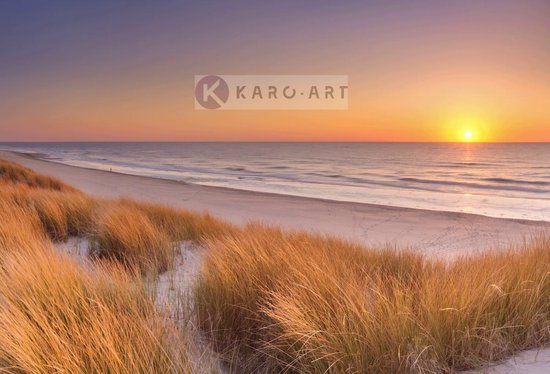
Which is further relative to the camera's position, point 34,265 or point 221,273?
point 221,273

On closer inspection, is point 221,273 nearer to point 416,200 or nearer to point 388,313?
point 388,313

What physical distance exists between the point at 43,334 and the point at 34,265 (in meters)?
0.96

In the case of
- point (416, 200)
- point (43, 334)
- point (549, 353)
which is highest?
point (43, 334)

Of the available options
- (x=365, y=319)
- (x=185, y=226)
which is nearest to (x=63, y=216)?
(x=185, y=226)

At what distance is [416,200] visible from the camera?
17.6 meters

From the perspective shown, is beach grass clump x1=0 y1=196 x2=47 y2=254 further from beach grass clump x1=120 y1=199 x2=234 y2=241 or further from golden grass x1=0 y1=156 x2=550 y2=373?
beach grass clump x1=120 y1=199 x2=234 y2=241

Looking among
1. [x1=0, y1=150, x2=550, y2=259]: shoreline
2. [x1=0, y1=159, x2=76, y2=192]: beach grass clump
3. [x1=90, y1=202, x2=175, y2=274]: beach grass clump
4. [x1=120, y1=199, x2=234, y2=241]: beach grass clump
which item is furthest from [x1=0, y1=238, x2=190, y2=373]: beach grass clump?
[x1=0, y1=159, x2=76, y2=192]: beach grass clump

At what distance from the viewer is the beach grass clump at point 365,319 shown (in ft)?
7.42

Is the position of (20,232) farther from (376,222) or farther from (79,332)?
(376,222)

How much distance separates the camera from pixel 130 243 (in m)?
5.07

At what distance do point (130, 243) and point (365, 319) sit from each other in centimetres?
356

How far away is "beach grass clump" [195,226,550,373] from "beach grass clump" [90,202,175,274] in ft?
5.01

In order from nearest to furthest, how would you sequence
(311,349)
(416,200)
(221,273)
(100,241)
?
(311,349), (221,273), (100,241), (416,200)

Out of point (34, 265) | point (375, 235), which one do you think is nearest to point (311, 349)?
point (34, 265)
